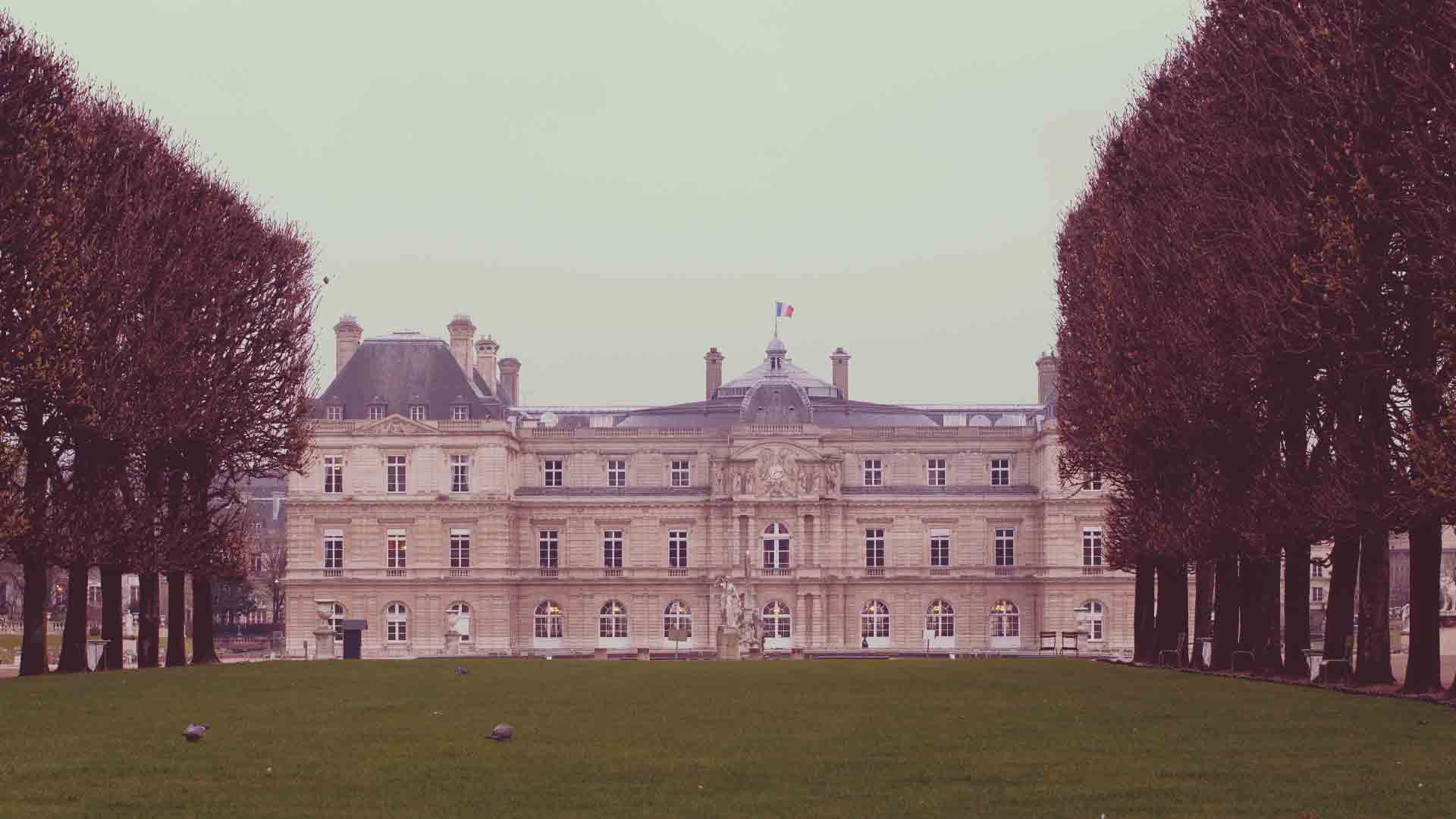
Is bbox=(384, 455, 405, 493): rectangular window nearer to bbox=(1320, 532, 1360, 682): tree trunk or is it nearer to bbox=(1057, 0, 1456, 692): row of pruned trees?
bbox=(1057, 0, 1456, 692): row of pruned trees

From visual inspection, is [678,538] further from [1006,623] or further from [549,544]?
[1006,623]

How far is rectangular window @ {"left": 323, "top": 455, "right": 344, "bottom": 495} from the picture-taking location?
83125 millimetres

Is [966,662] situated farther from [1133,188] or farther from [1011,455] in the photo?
[1011,455]

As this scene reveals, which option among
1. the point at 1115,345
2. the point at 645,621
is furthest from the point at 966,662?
the point at 645,621

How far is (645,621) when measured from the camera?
84.1m

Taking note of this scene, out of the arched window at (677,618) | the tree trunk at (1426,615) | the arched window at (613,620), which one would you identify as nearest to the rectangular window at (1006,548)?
the arched window at (677,618)

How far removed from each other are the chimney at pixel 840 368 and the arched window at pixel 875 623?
489 inches

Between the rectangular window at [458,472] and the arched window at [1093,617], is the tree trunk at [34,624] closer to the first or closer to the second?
the rectangular window at [458,472]

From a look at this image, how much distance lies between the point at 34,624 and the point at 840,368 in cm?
6069

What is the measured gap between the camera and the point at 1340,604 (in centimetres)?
3116

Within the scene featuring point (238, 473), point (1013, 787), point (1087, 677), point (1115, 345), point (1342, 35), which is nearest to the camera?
point (1013, 787)

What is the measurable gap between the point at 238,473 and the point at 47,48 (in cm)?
1170

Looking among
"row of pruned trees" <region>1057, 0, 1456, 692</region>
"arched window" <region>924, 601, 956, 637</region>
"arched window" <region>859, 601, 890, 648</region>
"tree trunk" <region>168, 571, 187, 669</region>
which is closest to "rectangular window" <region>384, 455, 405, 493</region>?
"arched window" <region>859, 601, 890, 648</region>

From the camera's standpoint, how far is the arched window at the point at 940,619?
274 ft
